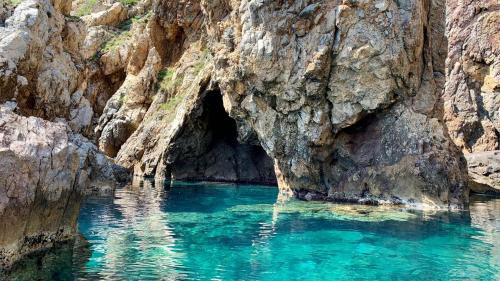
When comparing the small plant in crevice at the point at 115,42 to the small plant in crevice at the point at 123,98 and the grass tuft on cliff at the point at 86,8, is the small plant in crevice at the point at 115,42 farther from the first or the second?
the small plant in crevice at the point at 123,98

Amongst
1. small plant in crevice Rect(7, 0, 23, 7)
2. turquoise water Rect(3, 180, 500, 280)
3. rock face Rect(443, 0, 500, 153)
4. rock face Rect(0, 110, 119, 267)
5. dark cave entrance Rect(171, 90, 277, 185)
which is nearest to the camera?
rock face Rect(0, 110, 119, 267)

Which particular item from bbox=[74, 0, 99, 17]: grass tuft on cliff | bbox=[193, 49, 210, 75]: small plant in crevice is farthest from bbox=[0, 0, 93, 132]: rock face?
bbox=[74, 0, 99, 17]: grass tuft on cliff

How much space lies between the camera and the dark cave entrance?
1586 inches

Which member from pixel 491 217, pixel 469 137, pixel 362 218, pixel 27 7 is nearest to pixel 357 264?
pixel 362 218

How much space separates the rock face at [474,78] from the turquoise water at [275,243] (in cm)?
1794

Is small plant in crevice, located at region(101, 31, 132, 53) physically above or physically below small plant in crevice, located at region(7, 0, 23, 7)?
above

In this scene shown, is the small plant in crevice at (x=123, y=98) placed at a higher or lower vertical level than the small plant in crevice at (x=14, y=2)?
lower

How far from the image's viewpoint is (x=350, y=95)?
25.4m

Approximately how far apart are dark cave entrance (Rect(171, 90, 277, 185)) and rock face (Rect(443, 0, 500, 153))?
17580 millimetres

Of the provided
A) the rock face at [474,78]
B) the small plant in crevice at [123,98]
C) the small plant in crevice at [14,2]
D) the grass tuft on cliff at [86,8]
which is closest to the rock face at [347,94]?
the small plant in crevice at [14,2]

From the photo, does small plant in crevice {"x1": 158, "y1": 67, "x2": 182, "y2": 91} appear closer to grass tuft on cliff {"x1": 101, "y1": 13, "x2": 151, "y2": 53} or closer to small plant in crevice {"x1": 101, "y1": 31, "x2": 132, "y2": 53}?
grass tuft on cliff {"x1": 101, "y1": 13, "x2": 151, "y2": 53}

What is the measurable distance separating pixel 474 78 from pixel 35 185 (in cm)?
4030

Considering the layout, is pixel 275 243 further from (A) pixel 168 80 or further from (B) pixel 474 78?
(A) pixel 168 80

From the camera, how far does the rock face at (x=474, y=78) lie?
39.8 m
